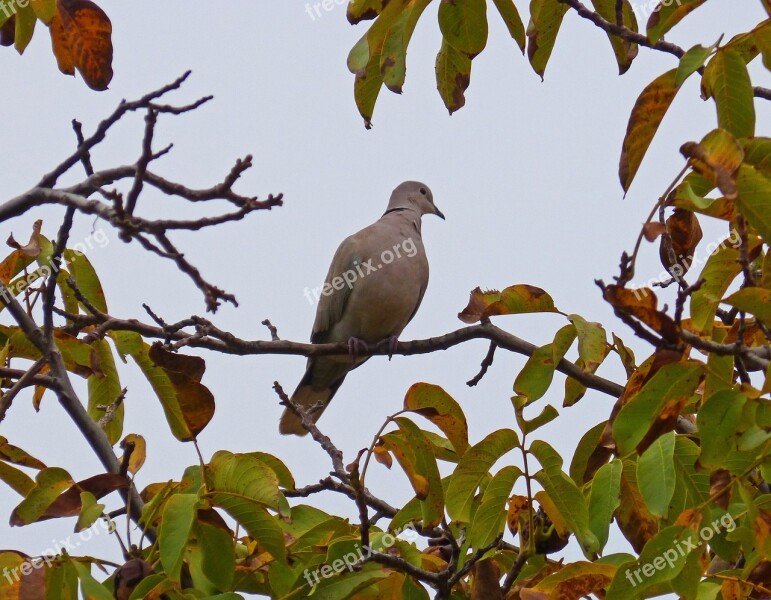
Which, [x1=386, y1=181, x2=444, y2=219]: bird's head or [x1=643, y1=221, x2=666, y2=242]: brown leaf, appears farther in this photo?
[x1=386, y1=181, x2=444, y2=219]: bird's head

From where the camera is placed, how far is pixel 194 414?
7.79 ft

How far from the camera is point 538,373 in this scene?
2590mm

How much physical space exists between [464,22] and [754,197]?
1114mm

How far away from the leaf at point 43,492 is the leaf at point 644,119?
144cm

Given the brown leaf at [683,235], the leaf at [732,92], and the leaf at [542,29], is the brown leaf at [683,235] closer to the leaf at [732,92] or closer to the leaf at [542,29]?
the leaf at [542,29]

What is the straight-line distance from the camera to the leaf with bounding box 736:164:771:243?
164 cm

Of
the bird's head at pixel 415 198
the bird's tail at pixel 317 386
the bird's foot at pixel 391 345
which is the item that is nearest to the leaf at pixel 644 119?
the bird's foot at pixel 391 345

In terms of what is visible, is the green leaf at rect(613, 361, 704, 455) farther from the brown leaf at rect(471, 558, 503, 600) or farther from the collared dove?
the collared dove

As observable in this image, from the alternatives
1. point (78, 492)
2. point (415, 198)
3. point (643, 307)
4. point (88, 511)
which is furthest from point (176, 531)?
point (415, 198)

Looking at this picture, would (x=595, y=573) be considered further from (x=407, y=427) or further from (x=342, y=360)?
(x=342, y=360)

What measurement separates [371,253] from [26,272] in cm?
282

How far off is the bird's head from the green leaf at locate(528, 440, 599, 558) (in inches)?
166

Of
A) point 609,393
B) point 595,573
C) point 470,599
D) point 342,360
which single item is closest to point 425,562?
point 470,599

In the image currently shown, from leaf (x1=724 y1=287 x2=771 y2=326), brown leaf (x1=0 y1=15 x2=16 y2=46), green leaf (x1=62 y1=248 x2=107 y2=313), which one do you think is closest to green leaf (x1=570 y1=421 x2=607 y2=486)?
leaf (x1=724 y1=287 x2=771 y2=326)
